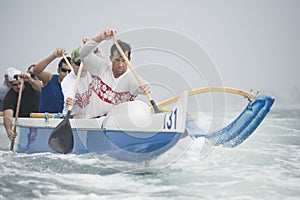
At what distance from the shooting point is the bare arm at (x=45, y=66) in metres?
4.36

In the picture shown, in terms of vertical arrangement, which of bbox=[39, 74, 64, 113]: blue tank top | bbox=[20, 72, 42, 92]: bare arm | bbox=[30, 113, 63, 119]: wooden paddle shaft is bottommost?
bbox=[30, 113, 63, 119]: wooden paddle shaft

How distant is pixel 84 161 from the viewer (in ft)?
11.9

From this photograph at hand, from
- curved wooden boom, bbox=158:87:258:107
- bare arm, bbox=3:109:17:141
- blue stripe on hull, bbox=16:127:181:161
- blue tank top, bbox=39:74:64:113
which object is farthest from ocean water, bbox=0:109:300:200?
curved wooden boom, bbox=158:87:258:107

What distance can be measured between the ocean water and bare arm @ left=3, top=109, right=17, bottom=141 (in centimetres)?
35

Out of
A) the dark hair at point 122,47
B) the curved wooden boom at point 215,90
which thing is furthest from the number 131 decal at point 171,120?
the curved wooden boom at point 215,90

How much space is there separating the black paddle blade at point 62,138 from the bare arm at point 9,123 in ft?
3.32

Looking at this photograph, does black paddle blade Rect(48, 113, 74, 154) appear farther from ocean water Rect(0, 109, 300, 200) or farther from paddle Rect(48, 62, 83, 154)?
ocean water Rect(0, 109, 300, 200)

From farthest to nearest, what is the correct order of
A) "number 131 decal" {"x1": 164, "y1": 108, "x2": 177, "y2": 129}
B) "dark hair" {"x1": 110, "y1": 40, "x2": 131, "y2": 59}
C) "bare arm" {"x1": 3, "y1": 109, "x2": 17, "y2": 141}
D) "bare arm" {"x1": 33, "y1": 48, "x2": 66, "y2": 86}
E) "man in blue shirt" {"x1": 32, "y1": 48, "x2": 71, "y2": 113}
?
1. "man in blue shirt" {"x1": 32, "y1": 48, "x2": 71, "y2": 113}
2. "bare arm" {"x1": 3, "y1": 109, "x2": 17, "y2": 141}
3. "bare arm" {"x1": 33, "y1": 48, "x2": 66, "y2": 86}
4. "dark hair" {"x1": 110, "y1": 40, "x2": 131, "y2": 59}
5. "number 131 decal" {"x1": 164, "y1": 108, "x2": 177, "y2": 129}

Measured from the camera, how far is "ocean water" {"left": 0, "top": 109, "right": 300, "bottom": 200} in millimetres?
2627

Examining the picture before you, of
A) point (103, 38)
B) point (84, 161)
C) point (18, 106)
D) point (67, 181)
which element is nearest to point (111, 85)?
point (103, 38)

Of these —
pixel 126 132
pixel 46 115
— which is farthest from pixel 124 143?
pixel 46 115

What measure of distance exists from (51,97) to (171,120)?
214 cm

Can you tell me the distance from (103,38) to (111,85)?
1.34 feet

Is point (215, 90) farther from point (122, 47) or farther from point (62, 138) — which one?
point (62, 138)
